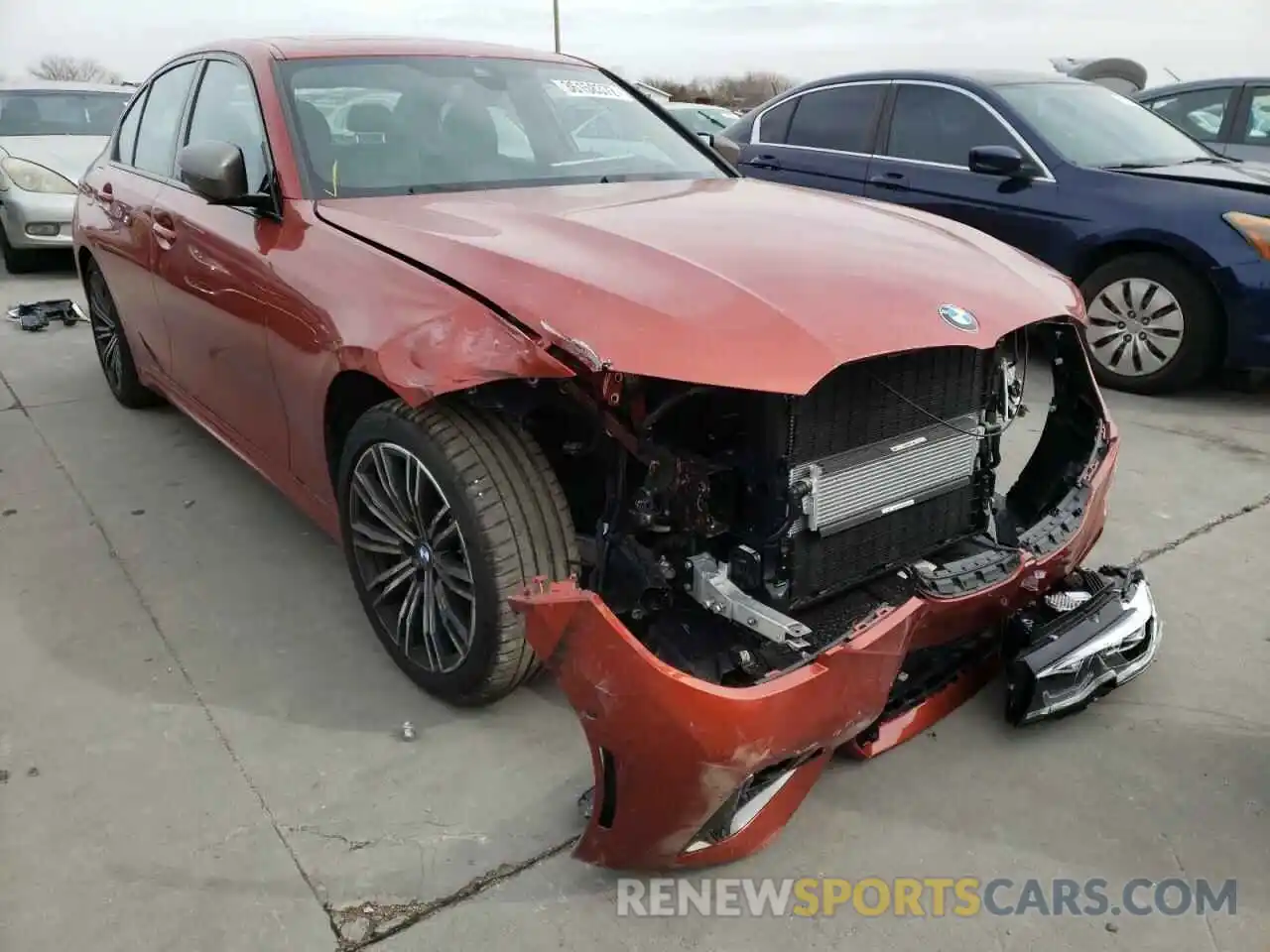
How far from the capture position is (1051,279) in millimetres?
2711

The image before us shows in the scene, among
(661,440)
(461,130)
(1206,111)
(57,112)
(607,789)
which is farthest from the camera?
(57,112)

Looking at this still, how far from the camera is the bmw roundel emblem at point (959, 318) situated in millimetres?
2160

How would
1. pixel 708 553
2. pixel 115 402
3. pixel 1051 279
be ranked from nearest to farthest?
pixel 708 553 → pixel 1051 279 → pixel 115 402

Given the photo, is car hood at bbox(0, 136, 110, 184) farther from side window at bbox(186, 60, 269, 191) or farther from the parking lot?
the parking lot

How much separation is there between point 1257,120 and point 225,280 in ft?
23.6

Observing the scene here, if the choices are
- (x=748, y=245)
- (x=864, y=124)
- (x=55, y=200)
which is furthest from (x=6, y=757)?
(x=55, y=200)

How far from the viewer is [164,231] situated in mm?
3654

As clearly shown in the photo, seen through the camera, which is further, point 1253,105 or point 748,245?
point 1253,105

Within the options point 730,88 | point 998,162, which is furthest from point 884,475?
point 730,88

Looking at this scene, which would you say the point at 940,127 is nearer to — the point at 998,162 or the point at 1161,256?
the point at 998,162

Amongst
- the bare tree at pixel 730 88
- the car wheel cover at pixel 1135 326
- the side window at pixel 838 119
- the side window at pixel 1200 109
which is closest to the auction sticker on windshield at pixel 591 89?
the car wheel cover at pixel 1135 326

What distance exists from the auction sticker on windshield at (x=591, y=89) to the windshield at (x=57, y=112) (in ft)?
23.3

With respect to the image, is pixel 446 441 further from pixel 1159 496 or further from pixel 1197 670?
pixel 1159 496

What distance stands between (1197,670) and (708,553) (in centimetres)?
154
